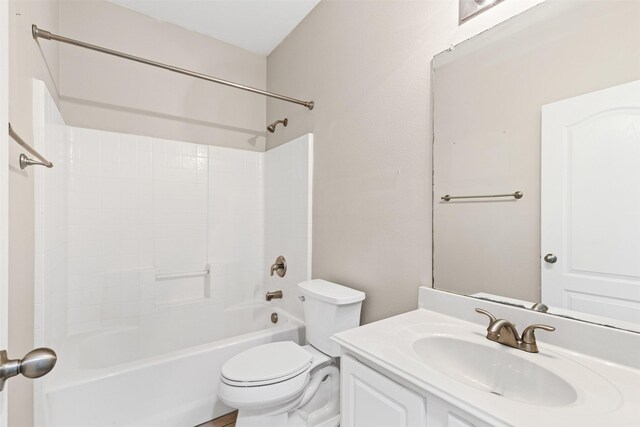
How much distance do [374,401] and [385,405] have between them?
4cm

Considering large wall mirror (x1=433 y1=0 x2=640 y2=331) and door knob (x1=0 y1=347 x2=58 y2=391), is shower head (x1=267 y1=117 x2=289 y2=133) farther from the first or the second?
door knob (x1=0 y1=347 x2=58 y2=391)

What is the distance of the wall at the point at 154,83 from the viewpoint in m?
1.93

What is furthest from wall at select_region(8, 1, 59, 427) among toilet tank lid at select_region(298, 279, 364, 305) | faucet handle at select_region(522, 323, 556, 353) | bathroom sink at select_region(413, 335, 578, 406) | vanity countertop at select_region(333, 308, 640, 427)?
faucet handle at select_region(522, 323, 556, 353)

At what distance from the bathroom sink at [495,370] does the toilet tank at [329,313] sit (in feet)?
1.90

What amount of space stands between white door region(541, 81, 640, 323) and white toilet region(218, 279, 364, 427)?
0.89 metres

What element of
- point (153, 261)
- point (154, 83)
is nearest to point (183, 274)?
point (153, 261)

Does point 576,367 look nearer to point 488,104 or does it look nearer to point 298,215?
point 488,104

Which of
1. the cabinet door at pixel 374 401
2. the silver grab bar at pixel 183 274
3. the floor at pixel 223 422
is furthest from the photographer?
the silver grab bar at pixel 183 274

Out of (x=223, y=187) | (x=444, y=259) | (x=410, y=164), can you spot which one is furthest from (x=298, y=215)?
(x=444, y=259)

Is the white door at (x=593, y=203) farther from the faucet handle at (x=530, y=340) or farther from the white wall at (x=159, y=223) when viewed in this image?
the white wall at (x=159, y=223)

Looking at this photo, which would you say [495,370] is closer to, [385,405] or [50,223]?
[385,405]

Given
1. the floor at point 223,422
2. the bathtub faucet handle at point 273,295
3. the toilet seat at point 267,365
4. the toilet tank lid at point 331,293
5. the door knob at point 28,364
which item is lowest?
Answer: the floor at point 223,422

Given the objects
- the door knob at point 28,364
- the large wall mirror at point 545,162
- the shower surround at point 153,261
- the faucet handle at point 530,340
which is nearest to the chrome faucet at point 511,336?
the faucet handle at point 530,340

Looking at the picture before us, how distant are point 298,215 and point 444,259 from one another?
45.3 inches
